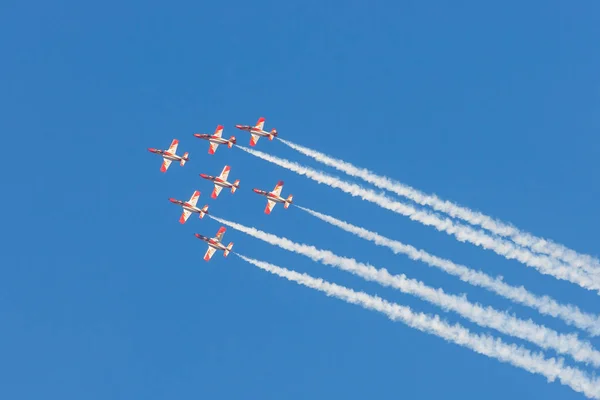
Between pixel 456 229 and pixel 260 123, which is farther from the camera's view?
pixel 260 123

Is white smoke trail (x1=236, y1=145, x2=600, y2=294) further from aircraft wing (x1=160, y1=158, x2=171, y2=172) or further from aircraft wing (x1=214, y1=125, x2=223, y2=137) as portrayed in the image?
aircraft wing (x1=160, y1=158, x2=171, y2=172)

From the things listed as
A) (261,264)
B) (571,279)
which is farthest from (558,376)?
(261,264)

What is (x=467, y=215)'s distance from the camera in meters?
104

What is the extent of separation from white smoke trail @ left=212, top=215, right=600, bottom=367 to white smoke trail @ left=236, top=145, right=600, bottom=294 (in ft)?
20.7

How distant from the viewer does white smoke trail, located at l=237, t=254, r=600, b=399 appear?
94.9 m

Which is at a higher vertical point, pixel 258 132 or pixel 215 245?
pixel 258 132

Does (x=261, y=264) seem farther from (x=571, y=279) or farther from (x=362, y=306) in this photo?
(x=571, y=279)

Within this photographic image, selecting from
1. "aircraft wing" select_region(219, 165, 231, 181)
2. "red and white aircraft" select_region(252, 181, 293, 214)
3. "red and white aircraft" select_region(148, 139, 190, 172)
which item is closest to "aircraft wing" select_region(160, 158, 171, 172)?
"red and white aircraft" select_region(148, 139, 190, 172)

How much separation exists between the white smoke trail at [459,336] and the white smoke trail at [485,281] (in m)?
4.37

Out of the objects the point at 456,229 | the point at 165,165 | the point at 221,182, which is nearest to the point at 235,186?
the point at 221,182

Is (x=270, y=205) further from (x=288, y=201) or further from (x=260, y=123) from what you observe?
(x=260, y=123)

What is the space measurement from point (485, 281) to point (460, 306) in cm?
359

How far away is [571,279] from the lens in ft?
327

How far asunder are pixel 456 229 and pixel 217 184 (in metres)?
26.7
